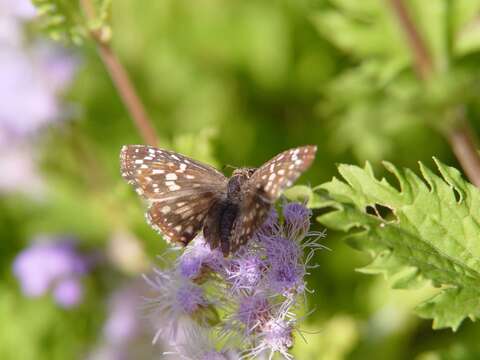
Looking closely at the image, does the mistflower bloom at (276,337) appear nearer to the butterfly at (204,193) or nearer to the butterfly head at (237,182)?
the butterfly at (204,193)

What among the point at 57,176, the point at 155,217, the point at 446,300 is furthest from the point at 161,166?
the point at 57,176

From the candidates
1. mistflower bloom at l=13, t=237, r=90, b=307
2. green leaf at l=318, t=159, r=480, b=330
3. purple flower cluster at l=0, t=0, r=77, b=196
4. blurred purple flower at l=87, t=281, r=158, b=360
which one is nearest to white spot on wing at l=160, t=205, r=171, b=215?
green leaf at l=318, t=159, r=480, b=330

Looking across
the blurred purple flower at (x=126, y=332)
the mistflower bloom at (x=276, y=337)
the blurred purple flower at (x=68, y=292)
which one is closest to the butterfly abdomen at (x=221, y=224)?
the mistflower bloom at (x=276, y=337)

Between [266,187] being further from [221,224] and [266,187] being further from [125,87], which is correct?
[125,87]

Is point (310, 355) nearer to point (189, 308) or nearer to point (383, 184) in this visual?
point (189, 308)

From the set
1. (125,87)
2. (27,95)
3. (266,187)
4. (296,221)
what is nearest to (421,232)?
(296,221)

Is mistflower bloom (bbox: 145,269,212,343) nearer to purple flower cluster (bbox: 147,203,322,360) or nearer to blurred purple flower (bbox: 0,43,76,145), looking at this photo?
purple flower cluster (bbox: 147,203,322,360)

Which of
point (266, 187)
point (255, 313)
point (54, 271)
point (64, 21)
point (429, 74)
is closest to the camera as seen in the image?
point (266, 187)
